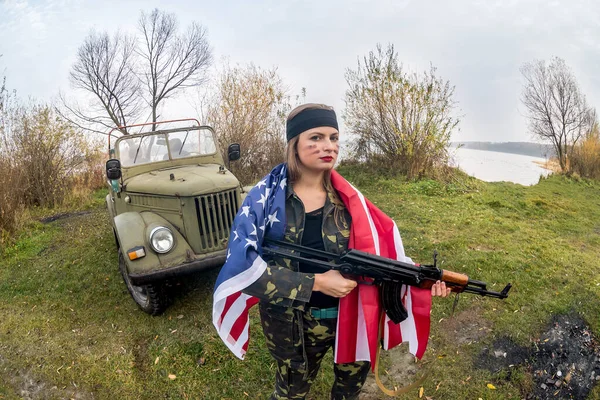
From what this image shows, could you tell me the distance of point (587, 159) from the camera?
17.7m

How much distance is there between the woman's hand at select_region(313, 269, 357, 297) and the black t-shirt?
140 millimetres

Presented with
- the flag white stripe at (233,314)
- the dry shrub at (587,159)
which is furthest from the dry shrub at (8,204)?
the dry shrub at (587,159)

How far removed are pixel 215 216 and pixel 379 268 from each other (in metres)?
2.60

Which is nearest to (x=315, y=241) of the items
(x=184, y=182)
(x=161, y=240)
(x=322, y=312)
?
(x=322, y=312)

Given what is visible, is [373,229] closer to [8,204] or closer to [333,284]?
[333,284]

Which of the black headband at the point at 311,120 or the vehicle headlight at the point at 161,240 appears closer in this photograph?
the black headband at the point at 311,120

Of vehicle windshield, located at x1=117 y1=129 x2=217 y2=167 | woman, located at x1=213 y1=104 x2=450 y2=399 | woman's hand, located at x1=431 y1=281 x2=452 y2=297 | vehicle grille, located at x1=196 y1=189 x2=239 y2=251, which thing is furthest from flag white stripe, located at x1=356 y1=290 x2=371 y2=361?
vehicle windshield, located at x1=117 y1=129 x2=217 y2=167

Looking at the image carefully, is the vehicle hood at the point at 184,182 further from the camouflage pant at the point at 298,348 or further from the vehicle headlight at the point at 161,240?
the camouflage pant at the point at 298,348

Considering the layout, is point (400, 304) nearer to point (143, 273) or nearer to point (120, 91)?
point (143, 273)

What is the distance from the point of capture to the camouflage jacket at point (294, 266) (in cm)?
155

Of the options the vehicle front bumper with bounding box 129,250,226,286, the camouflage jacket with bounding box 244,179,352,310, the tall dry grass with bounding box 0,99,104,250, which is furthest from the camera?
the tall dry grass with bounding box 0,99,104,250

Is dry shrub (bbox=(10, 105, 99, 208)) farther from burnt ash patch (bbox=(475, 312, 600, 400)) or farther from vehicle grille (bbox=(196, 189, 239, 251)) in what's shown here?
burnt ash patch (bbox=(475, 312, 600, 400))

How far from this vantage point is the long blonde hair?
170 cm

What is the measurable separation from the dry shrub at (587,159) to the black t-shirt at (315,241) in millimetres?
20821
